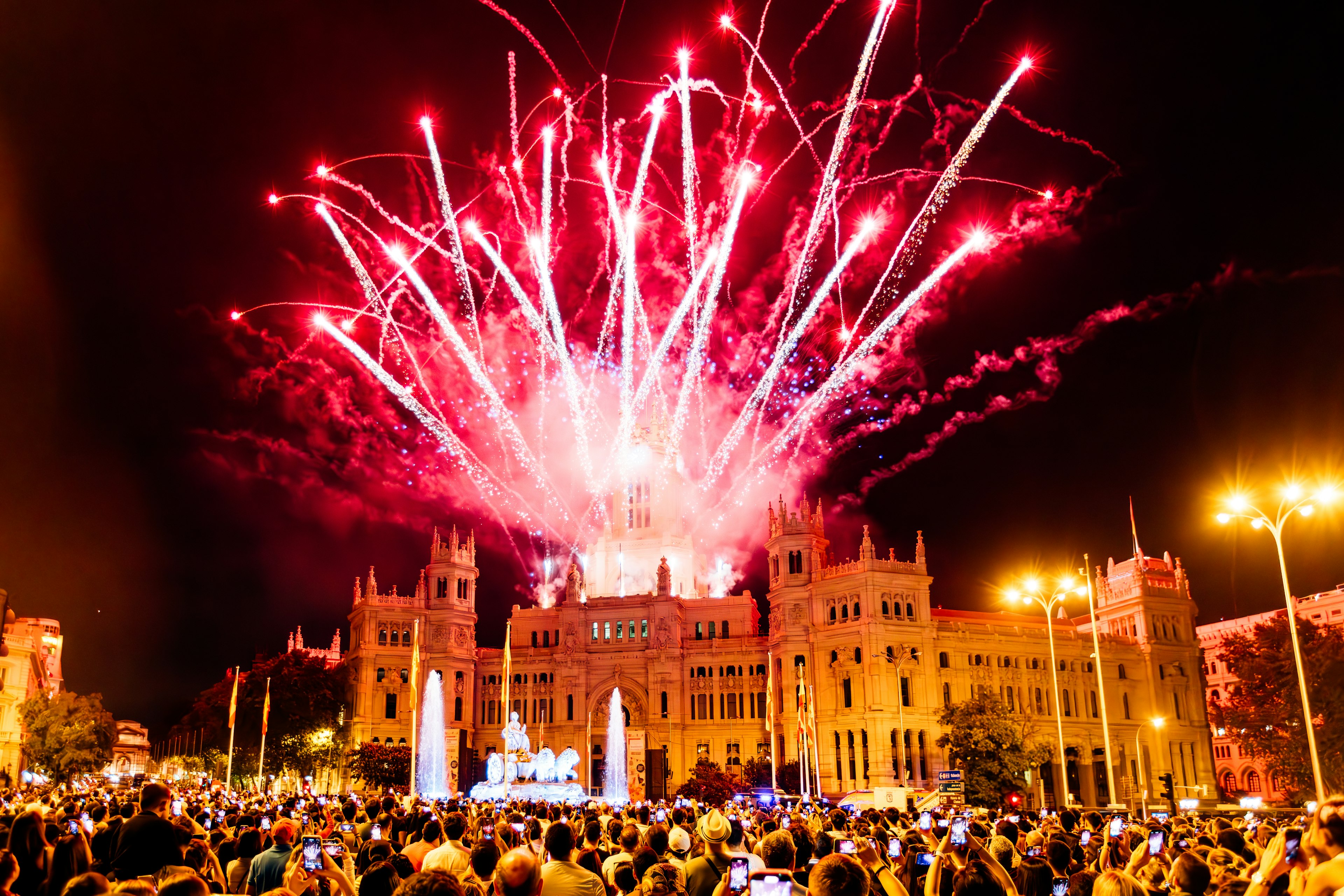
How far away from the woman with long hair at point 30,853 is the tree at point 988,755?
182 ft

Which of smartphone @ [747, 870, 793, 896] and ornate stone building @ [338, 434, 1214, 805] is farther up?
ornate stone building @ [338, 434, 1214, 805]

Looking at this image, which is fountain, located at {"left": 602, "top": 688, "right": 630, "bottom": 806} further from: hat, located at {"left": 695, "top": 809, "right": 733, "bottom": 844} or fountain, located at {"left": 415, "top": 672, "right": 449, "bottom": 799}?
hat, located at {"left": 695, "top": 809, "right": 733, "bottom": 844}

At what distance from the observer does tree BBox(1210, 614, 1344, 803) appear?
188ft

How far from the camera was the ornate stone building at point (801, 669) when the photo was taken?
Answer: 75.8 m

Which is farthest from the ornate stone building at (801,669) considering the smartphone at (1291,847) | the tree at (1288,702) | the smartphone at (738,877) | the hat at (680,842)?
the smartphone at (738,877)

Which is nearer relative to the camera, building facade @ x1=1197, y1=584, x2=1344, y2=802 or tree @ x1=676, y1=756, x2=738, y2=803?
tree @ x1=676, y1=756, x2=738, y2=803

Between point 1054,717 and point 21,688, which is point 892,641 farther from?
point 21,688

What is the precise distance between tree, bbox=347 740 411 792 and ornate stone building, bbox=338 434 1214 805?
14.3 feet

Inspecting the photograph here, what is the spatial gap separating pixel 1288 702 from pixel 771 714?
29.4 metres

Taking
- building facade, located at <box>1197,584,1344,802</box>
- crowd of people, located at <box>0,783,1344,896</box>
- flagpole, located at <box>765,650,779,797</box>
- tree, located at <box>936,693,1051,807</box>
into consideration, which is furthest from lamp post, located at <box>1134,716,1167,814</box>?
crowd of people, located at <box>0,783,1344,896</box>

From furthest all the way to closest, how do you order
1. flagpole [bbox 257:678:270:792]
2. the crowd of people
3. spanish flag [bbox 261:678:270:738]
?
flagpole [bbox 257:678:270:792] < spanish flag [bbox 261:678:270:738] < the crowd of people

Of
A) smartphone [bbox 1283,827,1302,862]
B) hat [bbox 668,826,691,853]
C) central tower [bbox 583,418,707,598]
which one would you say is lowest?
hat [bbox 668,826,691,853]

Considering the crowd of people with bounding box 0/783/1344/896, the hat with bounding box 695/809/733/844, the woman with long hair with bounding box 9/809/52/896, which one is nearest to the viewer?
the crowd of people with bounding box 0/783/1344/896

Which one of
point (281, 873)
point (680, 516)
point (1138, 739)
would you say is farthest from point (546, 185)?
point (1138, 739)
